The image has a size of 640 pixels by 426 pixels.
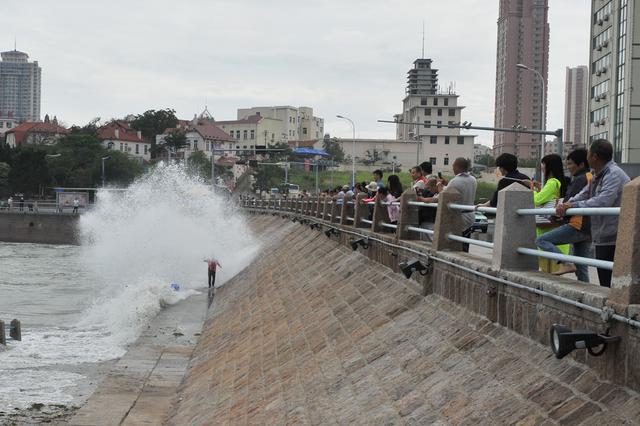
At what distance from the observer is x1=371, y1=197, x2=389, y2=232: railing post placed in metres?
16.3

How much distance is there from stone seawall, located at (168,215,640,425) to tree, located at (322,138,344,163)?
13460 centimetres

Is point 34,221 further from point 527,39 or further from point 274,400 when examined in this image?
point 527,39

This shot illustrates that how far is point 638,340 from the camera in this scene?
5.35m

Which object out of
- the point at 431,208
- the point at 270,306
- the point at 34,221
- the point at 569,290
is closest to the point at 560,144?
the point at 270,306

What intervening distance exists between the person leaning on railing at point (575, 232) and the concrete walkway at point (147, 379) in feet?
22.8

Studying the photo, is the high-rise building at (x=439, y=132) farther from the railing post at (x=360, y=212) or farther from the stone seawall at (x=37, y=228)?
the railing post at (x=360, y=212)

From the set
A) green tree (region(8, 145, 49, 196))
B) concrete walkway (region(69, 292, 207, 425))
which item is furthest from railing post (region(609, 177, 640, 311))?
green tree (region(8, 145, 49, 196))

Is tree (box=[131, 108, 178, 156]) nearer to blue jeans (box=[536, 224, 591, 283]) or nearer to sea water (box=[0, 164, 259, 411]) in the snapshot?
sea water (box=[0, 164, 259, 411])

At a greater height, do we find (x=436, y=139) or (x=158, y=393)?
(x=436, y=139)

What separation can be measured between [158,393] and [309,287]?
4234mm

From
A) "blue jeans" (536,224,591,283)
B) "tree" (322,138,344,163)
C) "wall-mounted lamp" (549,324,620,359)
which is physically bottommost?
"wall-mounted lamp" (549,324,620,359)

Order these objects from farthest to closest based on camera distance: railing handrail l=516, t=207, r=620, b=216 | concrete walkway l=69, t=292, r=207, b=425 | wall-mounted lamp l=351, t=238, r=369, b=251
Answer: wall-mounted lamp l=351, t=238, r=369, b=251, concrete walkway l=69, t=292, r=207, b=425, railing handrail l=516, t=207, r=620, b=216

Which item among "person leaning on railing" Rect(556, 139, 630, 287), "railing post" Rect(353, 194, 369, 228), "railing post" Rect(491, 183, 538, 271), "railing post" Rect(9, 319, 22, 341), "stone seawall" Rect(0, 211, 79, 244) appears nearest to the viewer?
"person leaning on railing" Rect(556, 139, 630, 287)

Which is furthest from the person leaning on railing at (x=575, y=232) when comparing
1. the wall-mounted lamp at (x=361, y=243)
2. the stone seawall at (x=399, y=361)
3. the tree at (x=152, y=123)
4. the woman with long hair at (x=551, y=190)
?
the tree at (x=152, y=123)
